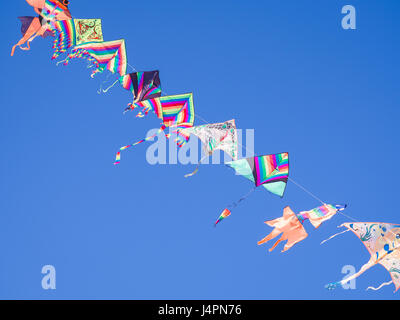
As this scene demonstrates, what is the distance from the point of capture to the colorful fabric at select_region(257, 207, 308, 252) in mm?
7230

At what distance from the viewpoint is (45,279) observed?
8609 mm

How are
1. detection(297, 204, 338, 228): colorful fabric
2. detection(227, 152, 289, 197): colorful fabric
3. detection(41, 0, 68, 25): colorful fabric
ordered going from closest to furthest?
detection(297, 204, 338, 228): colorful fabric < detection(227, 152, 289, 197): colorful fabric < detection(41, 0, 68, 25): colorful fabric

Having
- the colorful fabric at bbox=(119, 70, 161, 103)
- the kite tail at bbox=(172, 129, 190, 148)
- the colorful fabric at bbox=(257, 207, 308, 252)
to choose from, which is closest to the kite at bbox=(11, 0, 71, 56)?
the colorful fabric at bbox=(119, 70, 161, 103)

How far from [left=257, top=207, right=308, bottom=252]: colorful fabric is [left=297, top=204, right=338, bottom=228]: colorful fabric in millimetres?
82

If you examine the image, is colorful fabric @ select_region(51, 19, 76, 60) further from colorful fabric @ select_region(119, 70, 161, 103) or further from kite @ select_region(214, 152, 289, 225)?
kite @ select_region(214, 152, 289, 225)

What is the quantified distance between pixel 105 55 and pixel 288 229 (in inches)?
118

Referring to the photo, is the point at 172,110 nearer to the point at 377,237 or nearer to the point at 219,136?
the point at 219,136

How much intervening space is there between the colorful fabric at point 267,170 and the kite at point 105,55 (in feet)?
5.99

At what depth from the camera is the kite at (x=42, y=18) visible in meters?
7.44

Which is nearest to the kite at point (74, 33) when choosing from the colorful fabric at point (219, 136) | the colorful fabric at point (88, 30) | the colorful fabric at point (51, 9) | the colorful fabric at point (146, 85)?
the colorful fabric at point (88, 30)

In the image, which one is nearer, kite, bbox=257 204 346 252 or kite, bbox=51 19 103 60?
kite, bbox=257 204 346 252
